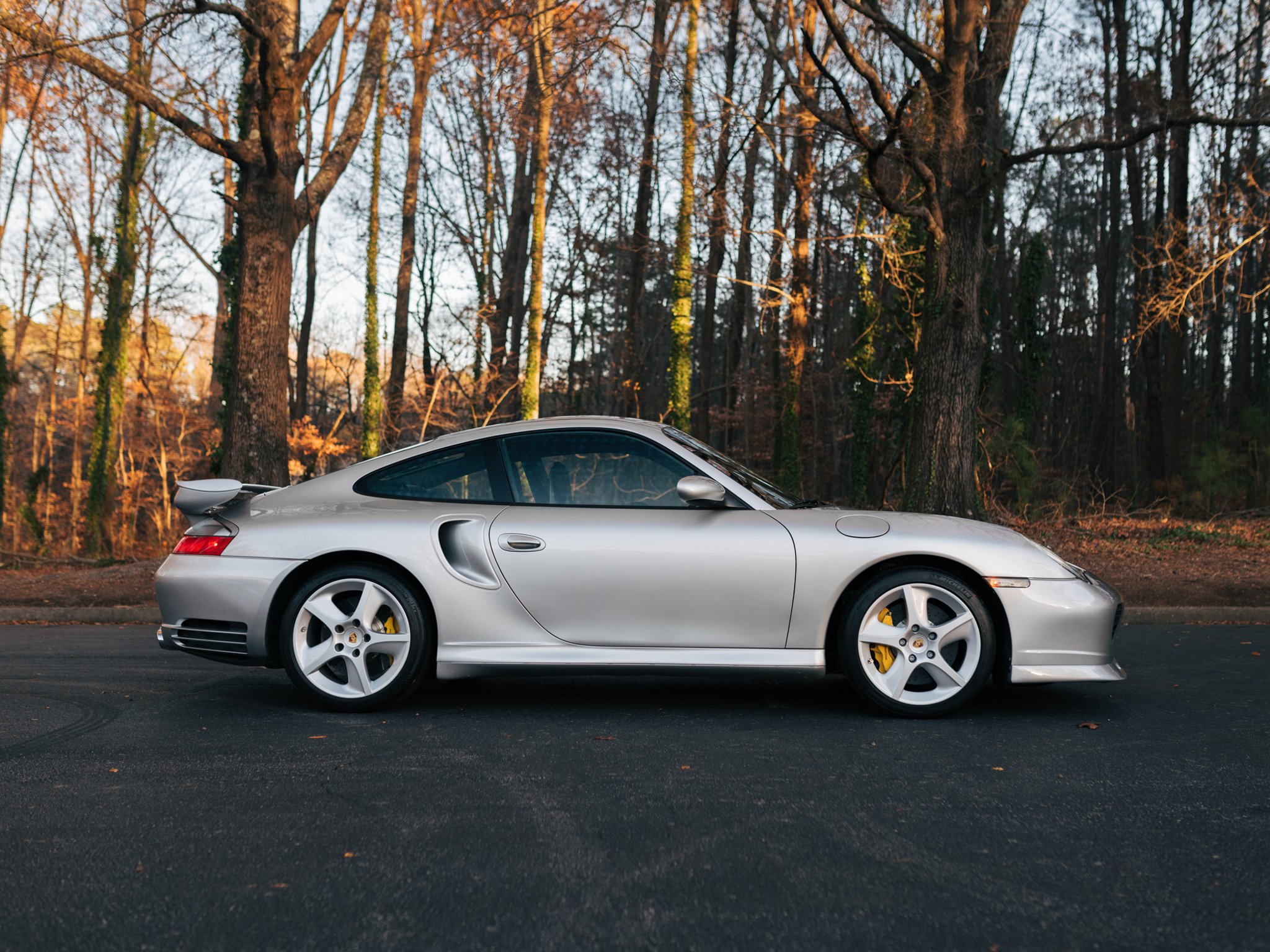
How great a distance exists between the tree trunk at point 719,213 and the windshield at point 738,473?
8374 millimetres

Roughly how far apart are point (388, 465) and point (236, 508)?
2.60 ft

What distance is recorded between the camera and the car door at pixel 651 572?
4.94 metres

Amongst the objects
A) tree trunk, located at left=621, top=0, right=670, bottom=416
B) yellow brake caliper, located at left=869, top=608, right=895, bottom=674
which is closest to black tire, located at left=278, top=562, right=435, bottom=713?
yellow brake caliper, located at left=869, top=608, right=895, bottom=674

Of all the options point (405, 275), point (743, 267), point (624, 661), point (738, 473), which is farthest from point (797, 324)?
point (624, 661)

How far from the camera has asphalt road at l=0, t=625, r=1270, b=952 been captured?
8.41 feet

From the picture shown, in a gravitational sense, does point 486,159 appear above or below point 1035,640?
above

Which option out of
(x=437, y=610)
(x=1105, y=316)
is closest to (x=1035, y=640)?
(x=437, y=610)

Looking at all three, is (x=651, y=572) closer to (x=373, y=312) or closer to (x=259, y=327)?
(x=259, y=327)

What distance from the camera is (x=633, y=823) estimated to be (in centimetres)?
338

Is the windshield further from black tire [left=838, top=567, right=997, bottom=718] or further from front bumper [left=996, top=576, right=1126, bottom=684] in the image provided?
front bumper [left=996, top=576, right=1126, bottom=684]

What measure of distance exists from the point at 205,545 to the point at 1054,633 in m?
4.06

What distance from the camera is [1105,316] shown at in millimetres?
33219

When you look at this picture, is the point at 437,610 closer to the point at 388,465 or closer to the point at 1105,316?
the point at 388,465

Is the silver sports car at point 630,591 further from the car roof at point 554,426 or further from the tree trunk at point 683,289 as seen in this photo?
the tree trunk at point 683,289
